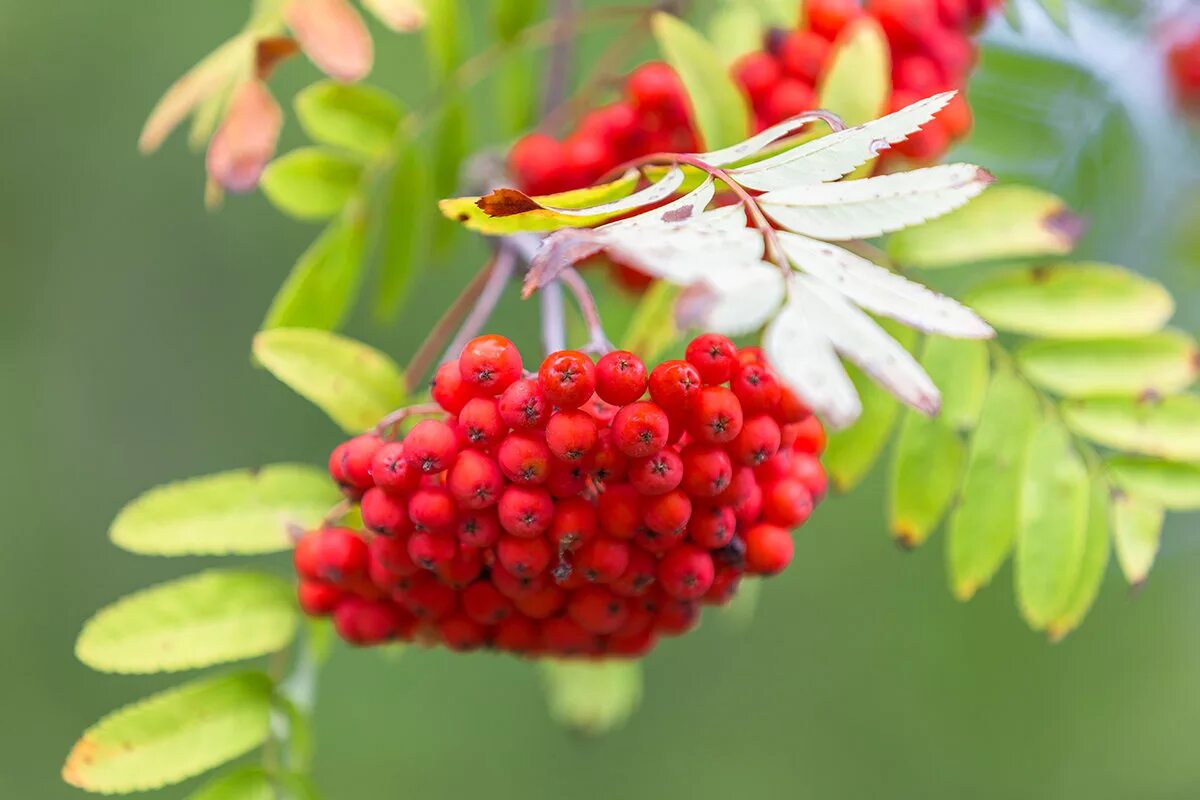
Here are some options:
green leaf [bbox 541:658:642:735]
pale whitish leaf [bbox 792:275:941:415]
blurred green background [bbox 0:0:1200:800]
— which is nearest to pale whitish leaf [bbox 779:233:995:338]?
pale whitish leaf [bbox 792:275:941:415]

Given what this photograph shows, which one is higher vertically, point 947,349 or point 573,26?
point 573,26

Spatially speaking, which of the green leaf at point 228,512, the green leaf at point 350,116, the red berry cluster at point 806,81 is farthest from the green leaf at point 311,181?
the green leaf at point 228,512

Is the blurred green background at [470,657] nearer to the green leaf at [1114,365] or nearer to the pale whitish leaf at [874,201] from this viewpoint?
the green leaf at [1114,365]

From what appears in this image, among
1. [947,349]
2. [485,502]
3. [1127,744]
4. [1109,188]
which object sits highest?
[1109,188]

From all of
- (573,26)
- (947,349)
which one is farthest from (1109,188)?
(573,26)

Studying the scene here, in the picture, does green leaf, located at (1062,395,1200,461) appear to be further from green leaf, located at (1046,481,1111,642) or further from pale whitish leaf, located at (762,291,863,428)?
pale whitish leaf, located at (762,291,863,428)

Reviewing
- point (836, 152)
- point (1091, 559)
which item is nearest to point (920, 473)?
point (1091, 559)

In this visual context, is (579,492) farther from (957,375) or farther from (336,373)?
(957,375)

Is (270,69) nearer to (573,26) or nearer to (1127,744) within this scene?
(573,26)
